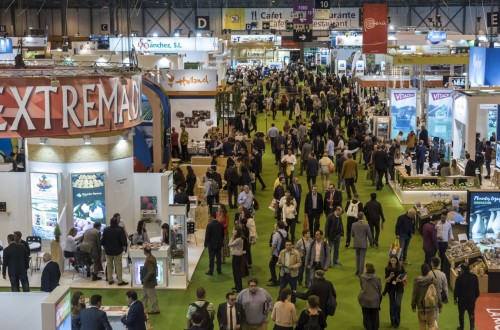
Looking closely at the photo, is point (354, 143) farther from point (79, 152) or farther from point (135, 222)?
point (79, 152)

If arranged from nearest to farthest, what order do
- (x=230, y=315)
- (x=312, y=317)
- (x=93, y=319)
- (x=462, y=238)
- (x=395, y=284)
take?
1. (x=93, y=319)
2. (x=312, y=317)
3. (x=230, y=315)
4. (x=395, y=284)
5. (x=462, y=238)

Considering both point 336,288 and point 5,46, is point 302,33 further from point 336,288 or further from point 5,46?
point 336,288

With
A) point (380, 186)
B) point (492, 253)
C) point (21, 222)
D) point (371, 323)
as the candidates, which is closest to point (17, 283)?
point (21, 222)

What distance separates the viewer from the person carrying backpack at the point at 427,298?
10.9m

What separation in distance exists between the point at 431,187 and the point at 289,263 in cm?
903

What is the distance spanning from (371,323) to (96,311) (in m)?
3.83

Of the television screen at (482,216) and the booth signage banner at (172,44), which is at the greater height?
the booth signage banner at (172,44)

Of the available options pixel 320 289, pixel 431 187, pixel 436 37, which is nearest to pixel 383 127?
pixel 431 187

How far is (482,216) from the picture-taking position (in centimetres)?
1496

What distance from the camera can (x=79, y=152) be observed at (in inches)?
603

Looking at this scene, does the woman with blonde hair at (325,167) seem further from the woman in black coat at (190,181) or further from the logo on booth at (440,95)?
the logo on booth at (440,95)

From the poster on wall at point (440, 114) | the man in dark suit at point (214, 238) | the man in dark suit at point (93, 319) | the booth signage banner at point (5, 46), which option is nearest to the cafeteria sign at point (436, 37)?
the poster on wall at point (440, 114)

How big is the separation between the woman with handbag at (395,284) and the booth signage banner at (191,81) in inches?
653

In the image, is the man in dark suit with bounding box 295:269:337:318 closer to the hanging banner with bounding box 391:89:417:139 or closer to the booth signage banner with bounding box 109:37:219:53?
the hanging banner with bounding box 391:89:417:139
